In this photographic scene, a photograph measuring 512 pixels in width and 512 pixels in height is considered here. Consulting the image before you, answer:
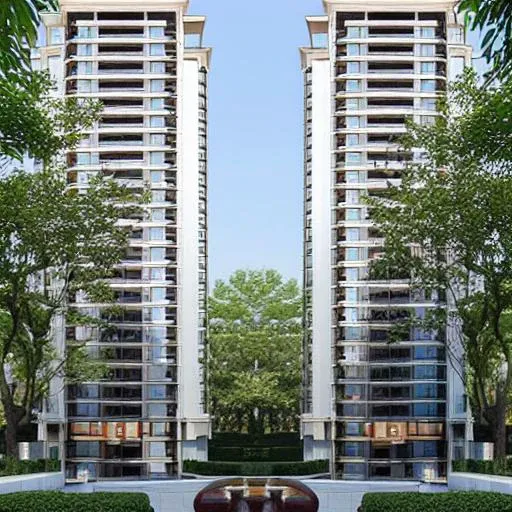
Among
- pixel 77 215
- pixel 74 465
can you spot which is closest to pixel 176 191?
pixel 74 465

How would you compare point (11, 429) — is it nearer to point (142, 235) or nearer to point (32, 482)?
point (32, 482)

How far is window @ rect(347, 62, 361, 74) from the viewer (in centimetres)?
5066

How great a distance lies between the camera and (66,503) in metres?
18.0

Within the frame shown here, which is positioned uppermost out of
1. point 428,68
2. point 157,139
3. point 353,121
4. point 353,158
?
point 428,68

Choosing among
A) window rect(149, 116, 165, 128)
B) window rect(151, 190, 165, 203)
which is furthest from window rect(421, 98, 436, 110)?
window rect(151, 190, 165, 203)

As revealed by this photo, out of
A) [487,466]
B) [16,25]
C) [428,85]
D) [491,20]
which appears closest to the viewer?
[16,25]

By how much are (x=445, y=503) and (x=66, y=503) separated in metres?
5.93

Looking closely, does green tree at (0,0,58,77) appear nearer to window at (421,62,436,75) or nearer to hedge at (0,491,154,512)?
hedge at (0,491,154,512)

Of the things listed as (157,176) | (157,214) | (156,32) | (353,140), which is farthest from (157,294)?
(156,32)

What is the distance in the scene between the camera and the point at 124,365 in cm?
4919

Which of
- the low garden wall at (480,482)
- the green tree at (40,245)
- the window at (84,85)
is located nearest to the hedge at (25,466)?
the green tree at (40,245)

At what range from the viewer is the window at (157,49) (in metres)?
51.2

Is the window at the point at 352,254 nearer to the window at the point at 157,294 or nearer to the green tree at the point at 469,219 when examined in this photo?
the window at the point at 157,294

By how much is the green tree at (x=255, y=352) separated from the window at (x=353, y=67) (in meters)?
11.8
